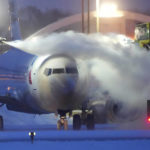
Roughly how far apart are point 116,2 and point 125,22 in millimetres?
4548

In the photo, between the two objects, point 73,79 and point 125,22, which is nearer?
point 73,79

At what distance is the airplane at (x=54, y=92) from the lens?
2331cm

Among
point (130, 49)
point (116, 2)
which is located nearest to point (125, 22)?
point (116, 2)

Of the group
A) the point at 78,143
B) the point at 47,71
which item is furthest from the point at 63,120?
the point at 78,143

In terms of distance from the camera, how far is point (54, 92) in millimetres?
23453

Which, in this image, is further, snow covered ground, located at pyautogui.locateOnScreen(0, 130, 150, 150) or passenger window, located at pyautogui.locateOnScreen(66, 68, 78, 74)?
passenger window, located at pyautogui.locateOnScreen(66, 68, 78, 74)

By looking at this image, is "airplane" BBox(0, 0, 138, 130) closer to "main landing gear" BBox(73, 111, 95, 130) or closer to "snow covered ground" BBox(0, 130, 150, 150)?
"main landing gear" BBox(73, 111, 95, 130)

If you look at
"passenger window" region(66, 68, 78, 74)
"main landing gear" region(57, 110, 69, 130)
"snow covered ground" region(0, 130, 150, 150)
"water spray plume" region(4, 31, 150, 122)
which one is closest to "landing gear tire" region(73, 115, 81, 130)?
"main landing gear" region(57, 110, 69, 130)

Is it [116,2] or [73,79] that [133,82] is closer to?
[73,79]

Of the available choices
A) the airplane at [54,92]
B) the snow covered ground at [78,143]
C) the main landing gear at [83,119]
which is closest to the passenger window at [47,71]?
the airplane at [54,92]

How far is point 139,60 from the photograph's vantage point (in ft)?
80.7

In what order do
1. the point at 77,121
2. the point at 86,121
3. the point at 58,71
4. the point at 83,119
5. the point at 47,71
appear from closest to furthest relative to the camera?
the point at 58,71 < the point at 47,71 < the point at 77,121 < the point at 86,121 < the point at 83,119

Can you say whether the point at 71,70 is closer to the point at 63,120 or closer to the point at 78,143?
the point at 63,120

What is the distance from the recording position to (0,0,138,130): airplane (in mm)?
23312
